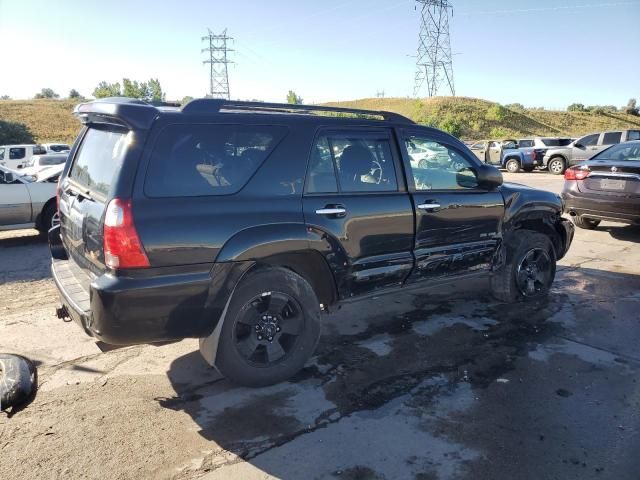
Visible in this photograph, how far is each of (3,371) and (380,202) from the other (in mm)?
3055

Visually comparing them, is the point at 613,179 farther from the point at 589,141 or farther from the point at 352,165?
the point at 589,141

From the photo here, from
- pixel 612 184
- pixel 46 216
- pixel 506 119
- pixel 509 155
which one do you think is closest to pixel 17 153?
pixel 46 216

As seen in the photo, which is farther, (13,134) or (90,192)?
(13,134)

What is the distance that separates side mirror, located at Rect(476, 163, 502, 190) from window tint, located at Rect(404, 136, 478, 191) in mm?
57

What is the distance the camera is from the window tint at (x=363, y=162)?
3898 millimetres

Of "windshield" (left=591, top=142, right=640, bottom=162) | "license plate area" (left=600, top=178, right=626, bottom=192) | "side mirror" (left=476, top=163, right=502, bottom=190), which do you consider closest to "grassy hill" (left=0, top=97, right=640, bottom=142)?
"windshield" (left=591, top=142, right=640, bottom=162)

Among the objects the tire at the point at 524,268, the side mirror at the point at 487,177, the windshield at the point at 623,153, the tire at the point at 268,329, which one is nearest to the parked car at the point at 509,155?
the windshield at the point at 623,153

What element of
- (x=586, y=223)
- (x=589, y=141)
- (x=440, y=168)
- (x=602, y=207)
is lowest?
(x=586, y=223)

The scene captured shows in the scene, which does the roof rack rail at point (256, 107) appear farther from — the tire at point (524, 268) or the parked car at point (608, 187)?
the parked car at point (608, 187)

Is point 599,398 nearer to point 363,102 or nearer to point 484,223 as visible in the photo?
point 484,223

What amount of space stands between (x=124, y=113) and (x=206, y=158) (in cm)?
56

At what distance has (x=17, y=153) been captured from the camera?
21.6m

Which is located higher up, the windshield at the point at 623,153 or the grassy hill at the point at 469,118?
the grassy hill at the point at 469,118

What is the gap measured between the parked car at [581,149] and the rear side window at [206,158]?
64.0 feet
